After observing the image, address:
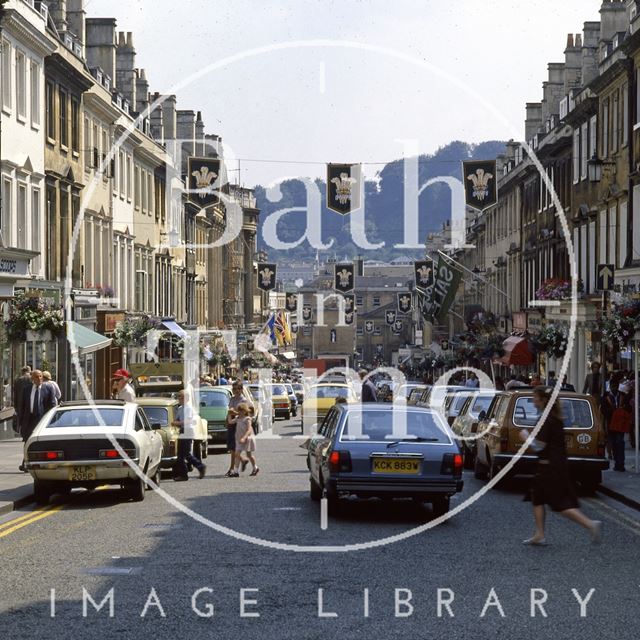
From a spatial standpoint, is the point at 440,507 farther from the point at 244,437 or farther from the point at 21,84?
the point at 21,84

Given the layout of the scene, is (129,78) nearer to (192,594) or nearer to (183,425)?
(183,425)

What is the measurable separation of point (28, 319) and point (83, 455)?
1337 cm

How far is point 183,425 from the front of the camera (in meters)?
23.8

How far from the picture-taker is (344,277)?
77.5 metres

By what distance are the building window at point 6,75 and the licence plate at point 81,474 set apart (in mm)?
17398

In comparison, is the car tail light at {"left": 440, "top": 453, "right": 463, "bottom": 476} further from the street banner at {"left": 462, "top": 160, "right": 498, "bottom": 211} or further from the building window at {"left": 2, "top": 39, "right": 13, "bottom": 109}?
the street banner at {"left": 462, "top": 160, "right": 498, "bottom": 211}

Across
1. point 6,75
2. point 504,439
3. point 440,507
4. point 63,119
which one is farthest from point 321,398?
point 440,507

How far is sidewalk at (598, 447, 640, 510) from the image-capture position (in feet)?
66.1

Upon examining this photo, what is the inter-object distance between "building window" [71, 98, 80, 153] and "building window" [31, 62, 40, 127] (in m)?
5.37

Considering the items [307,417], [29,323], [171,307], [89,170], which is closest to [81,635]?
[29,323]

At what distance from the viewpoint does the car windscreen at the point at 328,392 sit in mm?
40812

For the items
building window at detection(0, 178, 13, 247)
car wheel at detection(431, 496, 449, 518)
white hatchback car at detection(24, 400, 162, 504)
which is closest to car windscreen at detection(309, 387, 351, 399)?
building window at detection(0, 178, 13, 247)

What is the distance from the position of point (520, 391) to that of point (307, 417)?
820 inches

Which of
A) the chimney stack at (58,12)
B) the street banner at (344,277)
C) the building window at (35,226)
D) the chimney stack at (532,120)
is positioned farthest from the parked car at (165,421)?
the street banner at (344,277)
